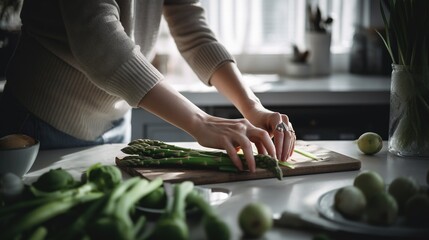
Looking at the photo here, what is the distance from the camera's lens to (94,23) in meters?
1.32

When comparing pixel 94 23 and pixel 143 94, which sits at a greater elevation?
pixel 94 23

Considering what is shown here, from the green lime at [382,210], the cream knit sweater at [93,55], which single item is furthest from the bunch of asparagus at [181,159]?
the green lime at [382,210]

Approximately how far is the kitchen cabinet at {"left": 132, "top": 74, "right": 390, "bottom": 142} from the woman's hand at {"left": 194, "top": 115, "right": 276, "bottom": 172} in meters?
1.21

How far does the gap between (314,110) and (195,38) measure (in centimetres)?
94

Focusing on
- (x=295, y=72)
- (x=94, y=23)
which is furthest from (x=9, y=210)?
(x=295, y=72)

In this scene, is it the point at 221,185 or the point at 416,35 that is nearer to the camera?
the point at 221,185

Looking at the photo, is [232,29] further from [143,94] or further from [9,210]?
[9,210]

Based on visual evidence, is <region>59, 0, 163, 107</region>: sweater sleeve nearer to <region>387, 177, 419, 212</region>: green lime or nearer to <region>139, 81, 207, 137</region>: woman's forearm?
<region>139, 81, 207, 137</region>: woman's forearm

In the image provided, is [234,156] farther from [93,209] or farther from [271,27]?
[271,27]

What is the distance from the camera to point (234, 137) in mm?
1216

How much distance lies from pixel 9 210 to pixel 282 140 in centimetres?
68

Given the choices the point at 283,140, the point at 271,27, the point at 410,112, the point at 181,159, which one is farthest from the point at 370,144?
the point at 271,27

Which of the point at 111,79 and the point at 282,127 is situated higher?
the point at 111,79

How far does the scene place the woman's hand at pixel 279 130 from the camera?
1309mm
